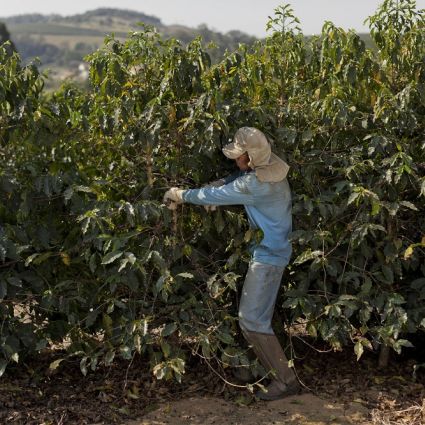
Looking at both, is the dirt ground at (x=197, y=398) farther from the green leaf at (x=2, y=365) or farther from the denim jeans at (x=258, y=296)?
the denim jeans at (x=258, y=296)

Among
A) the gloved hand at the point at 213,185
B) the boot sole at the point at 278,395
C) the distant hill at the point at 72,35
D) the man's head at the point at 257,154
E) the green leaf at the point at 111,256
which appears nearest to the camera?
the green leaf at the point at 111,256

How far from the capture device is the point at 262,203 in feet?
12.9

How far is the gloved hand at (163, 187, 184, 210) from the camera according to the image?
3875 millimetres

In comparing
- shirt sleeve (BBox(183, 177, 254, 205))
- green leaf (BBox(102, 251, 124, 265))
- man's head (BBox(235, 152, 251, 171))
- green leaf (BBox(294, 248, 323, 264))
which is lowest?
green leaf (BBox(102, 251, 124, 265))

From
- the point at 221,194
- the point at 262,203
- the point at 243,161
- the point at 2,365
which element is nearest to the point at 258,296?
the point at 262,203

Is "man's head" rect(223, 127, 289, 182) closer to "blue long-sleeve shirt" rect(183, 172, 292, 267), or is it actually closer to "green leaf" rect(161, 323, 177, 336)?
"blue long-sleeve shirt" rect(183, 172, 292, 267)

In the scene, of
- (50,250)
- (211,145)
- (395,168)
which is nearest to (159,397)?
(50,250)

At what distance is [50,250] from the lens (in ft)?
Result: 13.4

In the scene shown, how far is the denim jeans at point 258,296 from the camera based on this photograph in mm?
3975

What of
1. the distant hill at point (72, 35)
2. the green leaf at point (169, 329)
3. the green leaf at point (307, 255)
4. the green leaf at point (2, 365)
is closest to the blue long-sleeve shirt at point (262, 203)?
the green leaf at point (307, 255)

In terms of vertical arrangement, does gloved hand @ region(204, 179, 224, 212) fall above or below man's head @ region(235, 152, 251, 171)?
below

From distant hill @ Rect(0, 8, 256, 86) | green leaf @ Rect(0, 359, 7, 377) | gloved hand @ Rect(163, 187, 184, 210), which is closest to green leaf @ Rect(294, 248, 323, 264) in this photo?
gloved hand @ Rect(163, 187, 184, 210)

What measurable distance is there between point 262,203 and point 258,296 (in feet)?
1.73

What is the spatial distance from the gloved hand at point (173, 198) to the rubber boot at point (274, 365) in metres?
0.82
